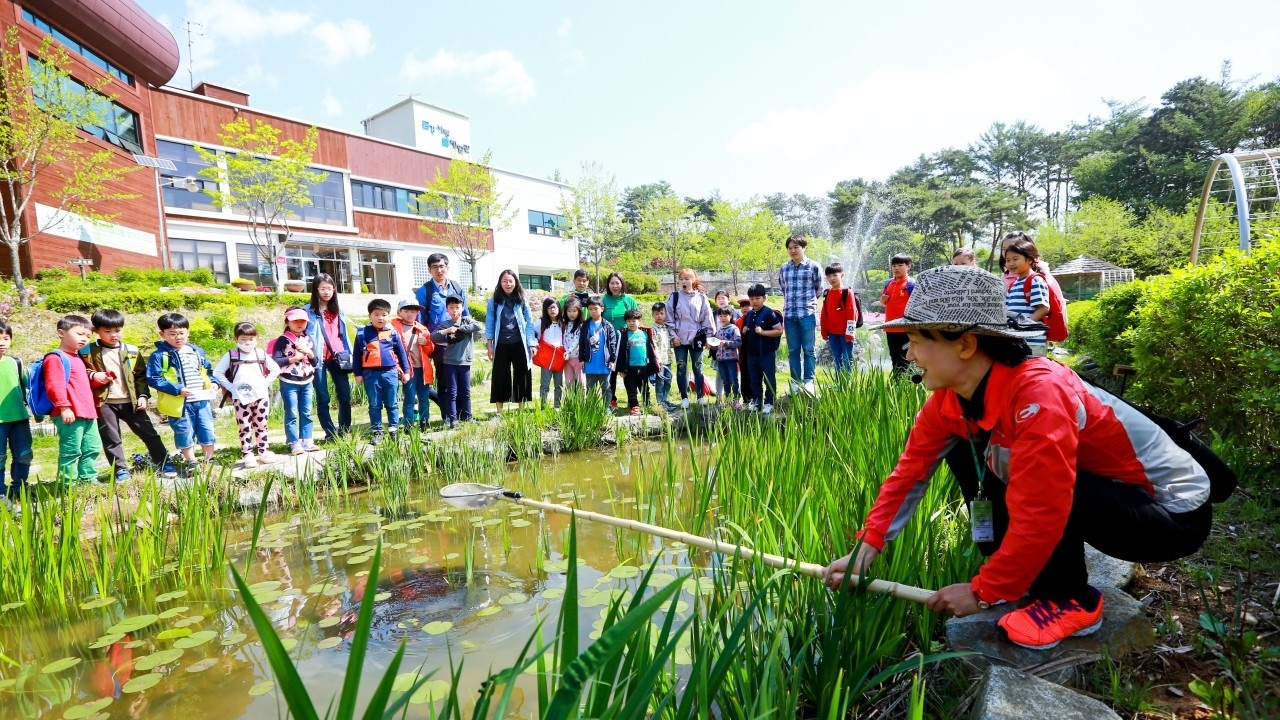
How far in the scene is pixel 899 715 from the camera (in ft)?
4.78

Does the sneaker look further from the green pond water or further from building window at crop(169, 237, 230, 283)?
building window at crop(169, 237, 230, 283)

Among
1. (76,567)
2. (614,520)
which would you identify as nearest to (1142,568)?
(614,520)

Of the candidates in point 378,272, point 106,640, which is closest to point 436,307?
point 106,640

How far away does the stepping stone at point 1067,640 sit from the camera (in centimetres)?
149

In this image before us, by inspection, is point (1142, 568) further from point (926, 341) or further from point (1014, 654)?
point (926, 341)

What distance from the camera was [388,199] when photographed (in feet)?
86.9

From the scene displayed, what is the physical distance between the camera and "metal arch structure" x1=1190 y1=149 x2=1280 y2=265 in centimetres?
586

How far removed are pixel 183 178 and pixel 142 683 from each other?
22834 mm

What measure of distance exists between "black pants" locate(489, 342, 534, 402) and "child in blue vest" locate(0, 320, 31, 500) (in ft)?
10.9

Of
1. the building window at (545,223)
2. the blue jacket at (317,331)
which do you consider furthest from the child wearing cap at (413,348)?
the building window at (545,223)

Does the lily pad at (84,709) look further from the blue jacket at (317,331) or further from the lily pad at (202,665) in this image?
the blue jacket at (317,331)

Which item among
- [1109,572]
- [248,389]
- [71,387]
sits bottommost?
[1109,572]

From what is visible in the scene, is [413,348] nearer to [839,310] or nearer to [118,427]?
[118,427]

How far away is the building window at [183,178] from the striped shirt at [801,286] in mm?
20752
